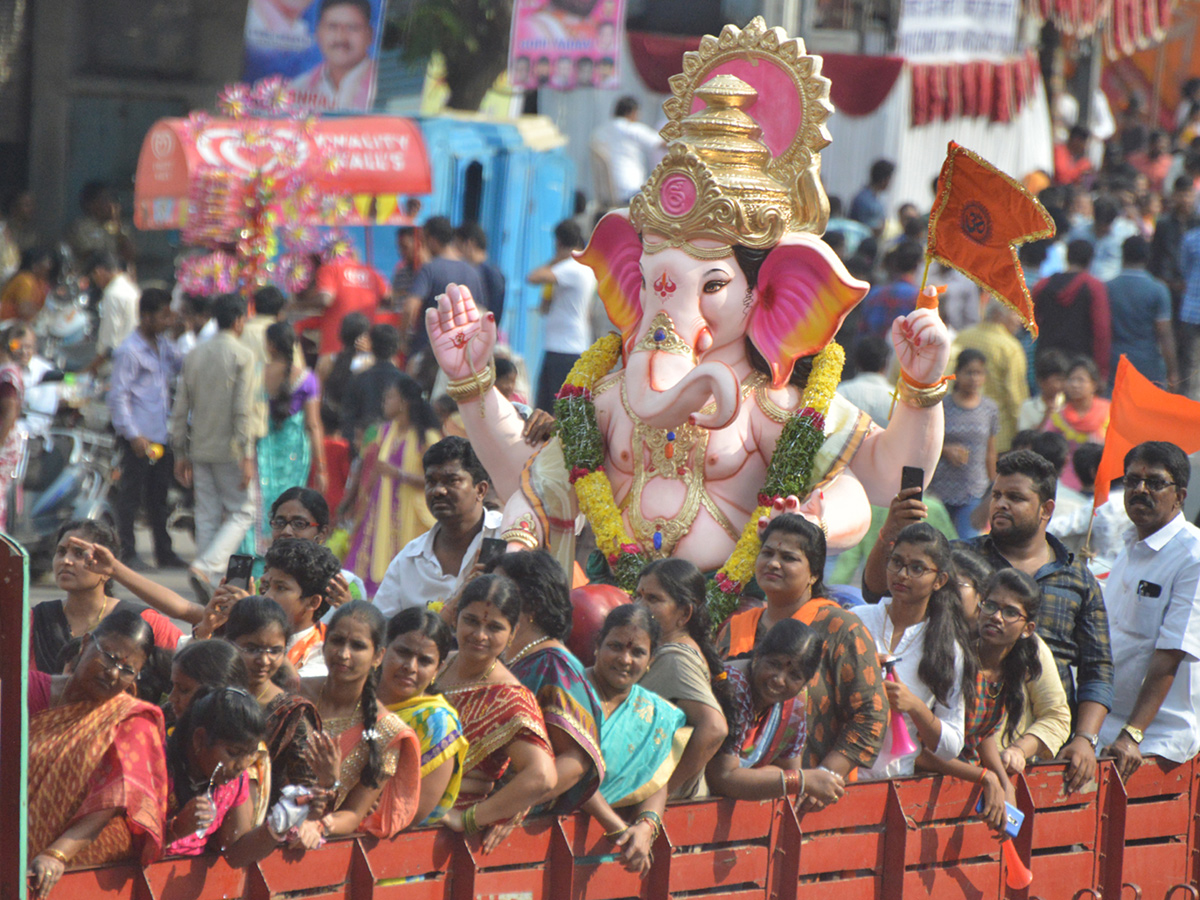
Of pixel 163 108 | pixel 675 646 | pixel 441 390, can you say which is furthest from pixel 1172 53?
pixel 675 646

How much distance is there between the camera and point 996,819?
15.2 feet

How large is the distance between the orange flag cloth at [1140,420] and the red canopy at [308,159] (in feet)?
23.4

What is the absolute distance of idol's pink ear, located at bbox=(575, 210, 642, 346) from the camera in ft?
19.2

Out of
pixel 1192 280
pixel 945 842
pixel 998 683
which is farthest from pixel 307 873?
pixel 1192 280

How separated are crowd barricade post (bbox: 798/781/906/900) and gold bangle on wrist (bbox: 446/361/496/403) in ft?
6.40

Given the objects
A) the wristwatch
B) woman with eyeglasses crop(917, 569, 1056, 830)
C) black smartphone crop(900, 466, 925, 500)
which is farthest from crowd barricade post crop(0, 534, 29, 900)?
the wristwatch

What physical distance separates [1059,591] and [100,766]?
2917mm

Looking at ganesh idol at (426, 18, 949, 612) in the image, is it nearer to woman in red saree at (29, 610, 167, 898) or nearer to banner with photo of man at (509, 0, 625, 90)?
woman in red saree at (29, 610, 167, 898)

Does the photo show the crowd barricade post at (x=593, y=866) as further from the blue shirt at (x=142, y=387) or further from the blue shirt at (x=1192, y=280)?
the blue shirt at (x=1192, y=280)

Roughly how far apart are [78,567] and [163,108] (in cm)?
1240

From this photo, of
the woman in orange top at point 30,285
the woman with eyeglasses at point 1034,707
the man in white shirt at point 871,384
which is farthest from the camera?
the woman in orange top at point 30,285

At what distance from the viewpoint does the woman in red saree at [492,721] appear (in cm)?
389

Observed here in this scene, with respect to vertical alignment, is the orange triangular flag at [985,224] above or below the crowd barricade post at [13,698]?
above

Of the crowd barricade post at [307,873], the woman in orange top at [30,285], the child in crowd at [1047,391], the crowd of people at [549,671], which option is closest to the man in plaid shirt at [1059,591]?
the crowd of people at [549,671]
